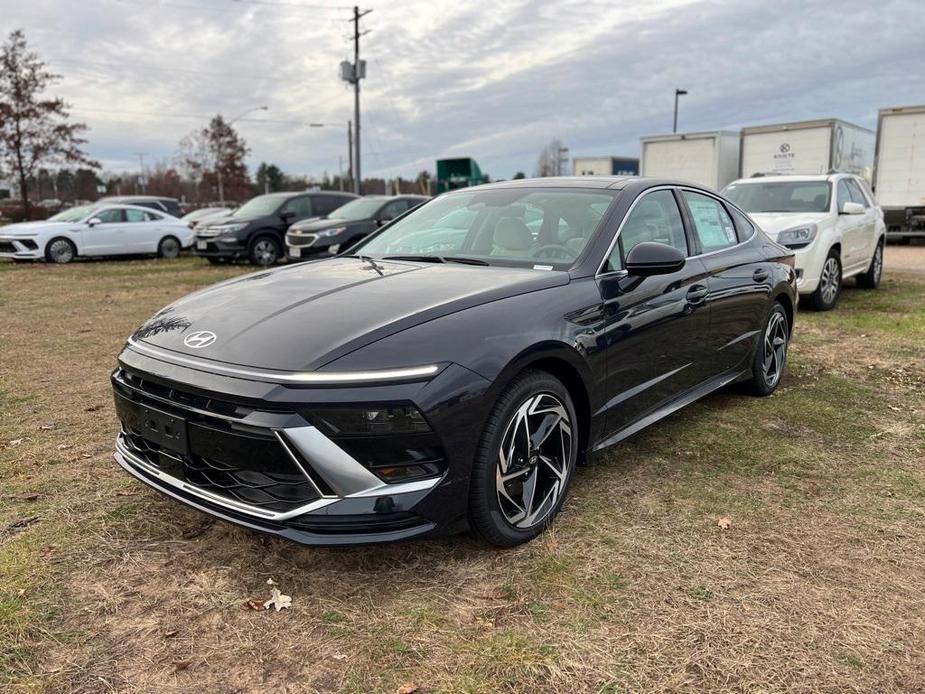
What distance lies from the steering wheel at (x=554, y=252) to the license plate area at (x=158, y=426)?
1838mm

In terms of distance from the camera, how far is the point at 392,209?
14.1 metres

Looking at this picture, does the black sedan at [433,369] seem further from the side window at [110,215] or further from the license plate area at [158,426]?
the side window at [110,215]

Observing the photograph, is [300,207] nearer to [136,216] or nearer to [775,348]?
[136,216]

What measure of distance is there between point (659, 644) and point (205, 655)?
1.49 metres

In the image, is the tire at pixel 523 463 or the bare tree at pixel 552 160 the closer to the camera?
the tire at pixel 523 463

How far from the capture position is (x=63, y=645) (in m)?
2.33

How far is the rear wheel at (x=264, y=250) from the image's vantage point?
14.8 m

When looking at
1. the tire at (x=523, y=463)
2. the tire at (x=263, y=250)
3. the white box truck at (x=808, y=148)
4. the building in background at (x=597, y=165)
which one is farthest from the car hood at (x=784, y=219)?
the building in background at (x=597, y=165)

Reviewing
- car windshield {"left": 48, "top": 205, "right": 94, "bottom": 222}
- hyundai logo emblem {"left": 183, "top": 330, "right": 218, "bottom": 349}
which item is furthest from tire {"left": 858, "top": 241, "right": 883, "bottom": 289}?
car windshield {"left": 48, "top": 205, "right": 94, "bottom": 222}

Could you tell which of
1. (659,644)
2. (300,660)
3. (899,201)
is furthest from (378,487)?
(899,201)

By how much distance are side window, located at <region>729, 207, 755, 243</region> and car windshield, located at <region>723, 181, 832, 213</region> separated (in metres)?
4.26

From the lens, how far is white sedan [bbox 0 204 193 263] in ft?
51.2

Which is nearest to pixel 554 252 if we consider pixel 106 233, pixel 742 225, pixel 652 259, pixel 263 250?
pixel 652 259

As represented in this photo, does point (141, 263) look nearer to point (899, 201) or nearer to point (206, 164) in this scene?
point (899, 201)
